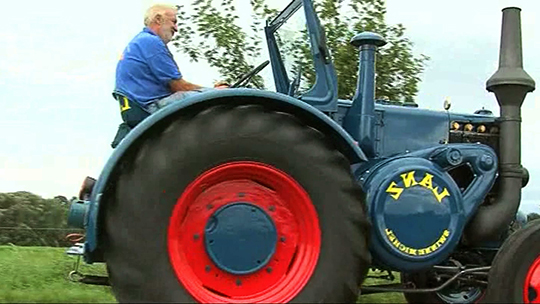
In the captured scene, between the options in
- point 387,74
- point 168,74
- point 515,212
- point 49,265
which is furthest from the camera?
point 387,74

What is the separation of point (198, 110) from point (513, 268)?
2.15m

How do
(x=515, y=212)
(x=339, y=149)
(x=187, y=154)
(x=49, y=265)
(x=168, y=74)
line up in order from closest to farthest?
(x=187, y=154) < (x=339, y=149) < (x=168, y=74) < (x=515, y=212) < (x=49, y=265)

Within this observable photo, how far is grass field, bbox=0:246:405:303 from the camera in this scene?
551 cm

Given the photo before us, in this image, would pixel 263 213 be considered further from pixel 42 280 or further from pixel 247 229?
pixel 42 280

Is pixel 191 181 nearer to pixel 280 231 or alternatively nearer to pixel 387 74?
pixel 280 231

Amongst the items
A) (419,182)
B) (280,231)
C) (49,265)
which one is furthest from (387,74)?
(280,231)

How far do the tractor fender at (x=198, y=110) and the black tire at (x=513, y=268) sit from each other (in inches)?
45.0

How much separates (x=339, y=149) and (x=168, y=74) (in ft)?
3.88

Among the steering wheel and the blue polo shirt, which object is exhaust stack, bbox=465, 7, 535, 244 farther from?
the blue polo shirt

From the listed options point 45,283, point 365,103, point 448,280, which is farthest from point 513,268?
point 45,283

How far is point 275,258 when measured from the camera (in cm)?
416

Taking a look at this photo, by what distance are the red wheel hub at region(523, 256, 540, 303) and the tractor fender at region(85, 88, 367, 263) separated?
1302 mm

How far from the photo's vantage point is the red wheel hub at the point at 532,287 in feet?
15.3

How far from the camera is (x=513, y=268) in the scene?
15.3 feet
